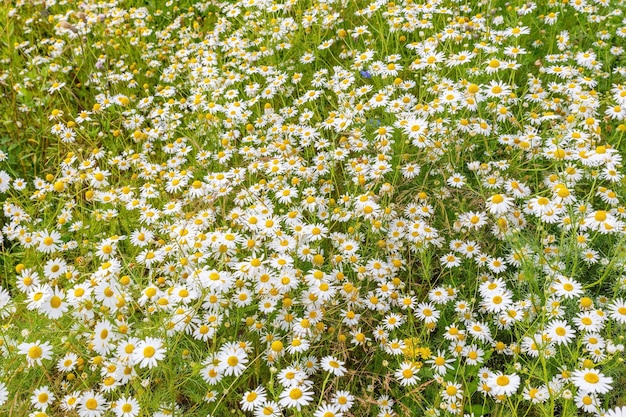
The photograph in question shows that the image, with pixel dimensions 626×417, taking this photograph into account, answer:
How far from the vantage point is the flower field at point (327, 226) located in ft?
6.66

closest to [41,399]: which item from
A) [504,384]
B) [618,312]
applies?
[504,384]

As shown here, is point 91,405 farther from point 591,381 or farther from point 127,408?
point 591,381

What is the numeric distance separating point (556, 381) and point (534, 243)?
63 centimetres

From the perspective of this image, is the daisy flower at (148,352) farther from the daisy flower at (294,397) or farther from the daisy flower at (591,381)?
the daisy flower at (591,381)

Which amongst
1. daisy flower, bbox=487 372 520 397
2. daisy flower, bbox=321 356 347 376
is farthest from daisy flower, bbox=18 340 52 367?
daisy flower, bbox=487 372 520 397

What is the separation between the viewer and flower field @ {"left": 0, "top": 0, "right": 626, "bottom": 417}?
203cm

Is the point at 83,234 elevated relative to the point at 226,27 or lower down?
lower down

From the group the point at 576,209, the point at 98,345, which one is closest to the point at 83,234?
the point at 98,345

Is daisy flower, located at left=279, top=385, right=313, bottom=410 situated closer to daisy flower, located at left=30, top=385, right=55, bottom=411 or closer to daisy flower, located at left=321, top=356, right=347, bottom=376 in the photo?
daisy flower, located at left=321, top=356, right=347, bottom=376

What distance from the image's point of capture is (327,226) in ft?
9.05

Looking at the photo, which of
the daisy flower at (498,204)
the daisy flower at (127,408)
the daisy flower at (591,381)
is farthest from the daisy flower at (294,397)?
the daisy flower at (498,204)

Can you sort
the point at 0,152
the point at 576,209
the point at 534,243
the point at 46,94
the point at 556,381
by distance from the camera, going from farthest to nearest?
the point at 46,94 < the point at 0,152 < the point at 576,209 < the point at 534,243 < the point at 556,381

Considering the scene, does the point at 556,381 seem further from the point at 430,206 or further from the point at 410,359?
the point at 430,206

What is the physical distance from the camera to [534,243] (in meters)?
2.28
